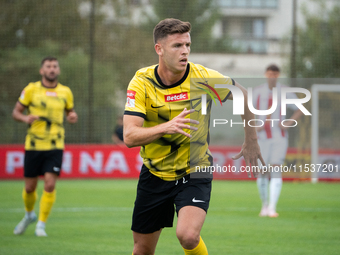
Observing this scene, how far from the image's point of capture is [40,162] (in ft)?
24.6

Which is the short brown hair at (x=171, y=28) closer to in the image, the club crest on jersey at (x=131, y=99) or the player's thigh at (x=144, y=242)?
the club crest on jersey at (x=131, y=99)

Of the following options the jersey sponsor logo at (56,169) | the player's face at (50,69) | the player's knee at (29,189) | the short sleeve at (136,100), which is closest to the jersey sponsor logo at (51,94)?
the player's face at (50,69)

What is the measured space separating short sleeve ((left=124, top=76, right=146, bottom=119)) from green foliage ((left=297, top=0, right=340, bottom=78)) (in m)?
16.4

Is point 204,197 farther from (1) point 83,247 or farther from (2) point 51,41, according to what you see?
(2) point 51,41

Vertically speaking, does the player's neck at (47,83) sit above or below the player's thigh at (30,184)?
above

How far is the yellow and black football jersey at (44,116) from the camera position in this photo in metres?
7.55

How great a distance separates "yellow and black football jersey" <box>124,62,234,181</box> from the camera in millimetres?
4258

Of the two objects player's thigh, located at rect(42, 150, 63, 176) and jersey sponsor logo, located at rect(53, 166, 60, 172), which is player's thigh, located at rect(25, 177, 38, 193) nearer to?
player's thigh, located at rect(42, 150, 63, 176)

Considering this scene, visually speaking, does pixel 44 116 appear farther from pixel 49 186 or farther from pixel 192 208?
pixel 192 208

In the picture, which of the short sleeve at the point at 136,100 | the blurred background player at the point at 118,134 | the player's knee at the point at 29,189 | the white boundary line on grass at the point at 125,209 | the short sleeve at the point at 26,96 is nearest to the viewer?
the short sleeve at the point at 136,100

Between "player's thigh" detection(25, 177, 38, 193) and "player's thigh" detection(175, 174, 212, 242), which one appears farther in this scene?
"player's thigh" detection(25, 177, 38, 193)

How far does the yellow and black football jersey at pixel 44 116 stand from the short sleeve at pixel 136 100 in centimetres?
363

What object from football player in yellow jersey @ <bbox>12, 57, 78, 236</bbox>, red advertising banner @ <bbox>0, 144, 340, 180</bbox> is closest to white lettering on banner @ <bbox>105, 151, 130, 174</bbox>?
red advertising banner @ <bbox>0, 144, 340, 180</bbox>

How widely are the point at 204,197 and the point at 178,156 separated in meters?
0.41
